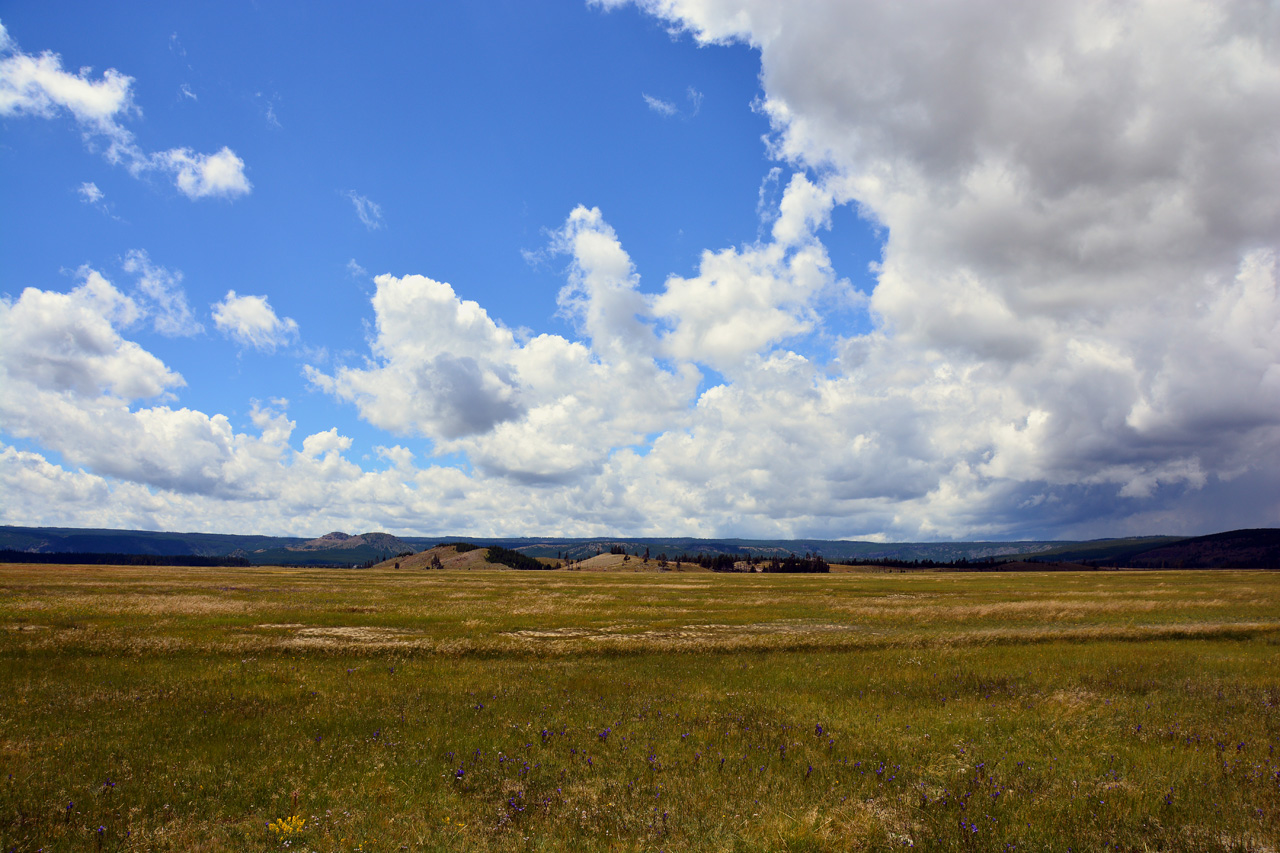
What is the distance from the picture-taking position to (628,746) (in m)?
13.1

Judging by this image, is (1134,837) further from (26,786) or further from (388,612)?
(388,612)

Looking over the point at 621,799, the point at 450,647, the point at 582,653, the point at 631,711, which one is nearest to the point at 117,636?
the point at 450,647

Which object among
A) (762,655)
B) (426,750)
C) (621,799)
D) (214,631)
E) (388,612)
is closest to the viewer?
(621,799)

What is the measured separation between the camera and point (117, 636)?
28.9 m

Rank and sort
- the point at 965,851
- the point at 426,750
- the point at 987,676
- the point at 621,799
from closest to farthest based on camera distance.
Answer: the point at 965,851 < the point at 621,799 < the point at 426,750 < the point at 987,676

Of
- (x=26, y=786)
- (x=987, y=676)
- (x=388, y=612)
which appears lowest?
(x=388, y=612)

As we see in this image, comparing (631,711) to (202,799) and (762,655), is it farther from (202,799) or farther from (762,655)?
(762,655)

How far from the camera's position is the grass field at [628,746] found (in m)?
9.09

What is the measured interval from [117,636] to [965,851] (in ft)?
125

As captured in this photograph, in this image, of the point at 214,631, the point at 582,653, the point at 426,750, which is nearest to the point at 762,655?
the point at 582,653

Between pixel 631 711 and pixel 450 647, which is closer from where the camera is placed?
pixel 631 711

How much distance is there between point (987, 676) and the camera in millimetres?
21406

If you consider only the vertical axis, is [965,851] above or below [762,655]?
above

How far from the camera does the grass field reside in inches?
358
